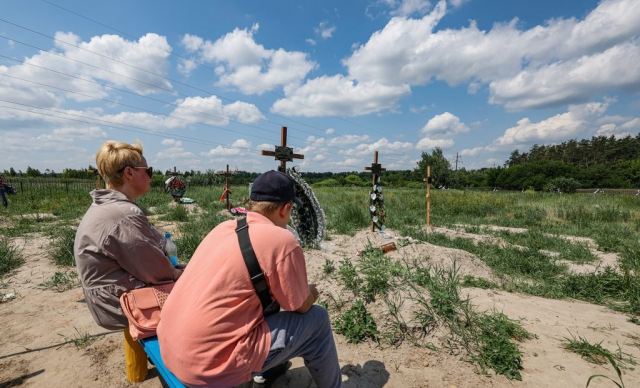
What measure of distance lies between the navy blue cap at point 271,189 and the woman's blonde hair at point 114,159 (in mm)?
1153

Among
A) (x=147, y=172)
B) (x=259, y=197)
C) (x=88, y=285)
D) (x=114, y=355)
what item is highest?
(x=147, y=172)

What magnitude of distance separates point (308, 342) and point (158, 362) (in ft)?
2.85

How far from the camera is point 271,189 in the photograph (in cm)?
162

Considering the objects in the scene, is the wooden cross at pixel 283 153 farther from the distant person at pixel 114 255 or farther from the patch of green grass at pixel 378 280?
the distant person at pixel 114 255

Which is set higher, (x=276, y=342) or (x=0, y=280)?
(x=276, y=342)

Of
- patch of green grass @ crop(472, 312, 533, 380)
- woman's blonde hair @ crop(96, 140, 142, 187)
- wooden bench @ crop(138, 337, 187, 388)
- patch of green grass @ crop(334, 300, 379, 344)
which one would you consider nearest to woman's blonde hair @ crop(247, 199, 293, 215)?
wooden bench @ crop(138, 337, 187, 388)

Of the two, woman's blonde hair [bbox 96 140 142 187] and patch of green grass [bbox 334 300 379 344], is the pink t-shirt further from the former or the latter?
patch of green grass [bbox 334 300 379 344]

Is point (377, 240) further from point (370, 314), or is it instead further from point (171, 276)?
point (171, 276)

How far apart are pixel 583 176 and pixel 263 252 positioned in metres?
64.3

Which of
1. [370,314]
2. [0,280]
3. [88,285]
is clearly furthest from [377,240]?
[0,280]

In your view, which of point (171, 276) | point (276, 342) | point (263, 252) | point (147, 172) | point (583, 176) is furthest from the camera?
point (583, 176)

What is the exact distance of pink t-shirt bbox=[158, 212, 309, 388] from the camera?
4.34 ft

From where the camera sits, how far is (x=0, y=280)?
4.30 meters

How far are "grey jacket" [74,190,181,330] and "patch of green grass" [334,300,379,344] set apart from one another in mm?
1820
